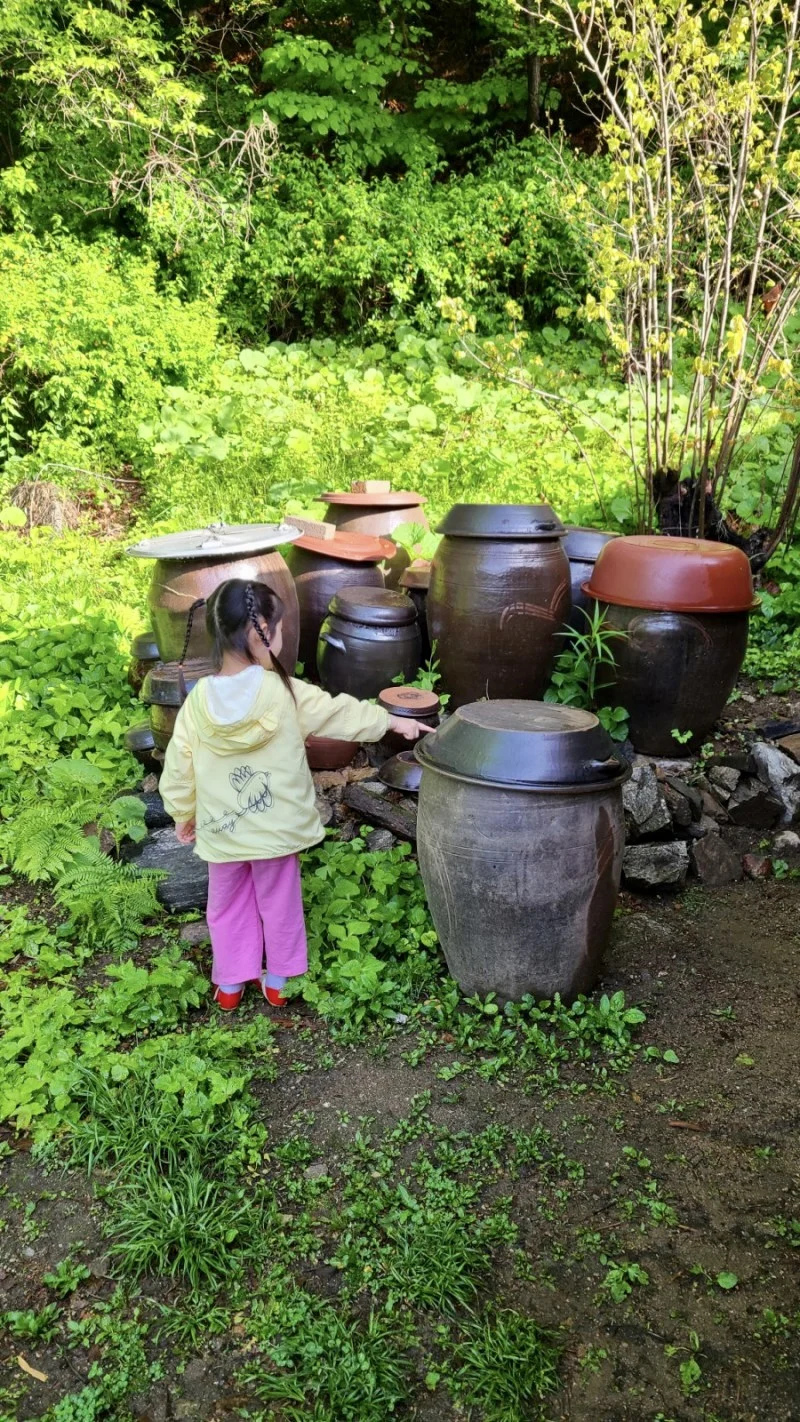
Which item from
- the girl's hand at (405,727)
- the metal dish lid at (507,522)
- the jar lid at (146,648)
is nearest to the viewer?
the girl's hand at (405,727)

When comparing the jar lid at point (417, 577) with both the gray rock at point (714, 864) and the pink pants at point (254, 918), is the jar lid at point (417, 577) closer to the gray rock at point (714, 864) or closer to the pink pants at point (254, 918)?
the gray rock at point (714, 864)

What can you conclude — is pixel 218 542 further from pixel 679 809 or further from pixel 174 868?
pixel 679 809

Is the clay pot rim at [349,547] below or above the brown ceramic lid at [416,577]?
above

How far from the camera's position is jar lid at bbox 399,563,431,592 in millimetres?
5113

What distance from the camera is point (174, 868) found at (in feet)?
12.4

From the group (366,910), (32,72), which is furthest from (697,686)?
(32,72)

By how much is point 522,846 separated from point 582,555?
8.74ft

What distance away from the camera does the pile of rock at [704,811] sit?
153 inches

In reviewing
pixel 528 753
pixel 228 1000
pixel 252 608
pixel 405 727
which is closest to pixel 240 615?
pixel 252 608

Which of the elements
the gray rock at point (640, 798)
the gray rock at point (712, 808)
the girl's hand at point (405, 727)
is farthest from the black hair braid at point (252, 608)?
the gray rock at point (712, 808)

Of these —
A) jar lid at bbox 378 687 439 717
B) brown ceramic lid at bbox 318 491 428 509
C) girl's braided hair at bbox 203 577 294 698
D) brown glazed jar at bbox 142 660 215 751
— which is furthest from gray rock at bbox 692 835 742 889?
brown ceramic lid at bbox 318 491 428 509

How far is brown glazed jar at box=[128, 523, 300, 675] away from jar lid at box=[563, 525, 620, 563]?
1531mm

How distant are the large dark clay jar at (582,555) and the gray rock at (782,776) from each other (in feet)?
3.82

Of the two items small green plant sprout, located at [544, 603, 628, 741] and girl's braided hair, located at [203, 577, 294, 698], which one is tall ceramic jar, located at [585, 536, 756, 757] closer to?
small green plant sprout, located at [544, 603, 628, 741]
